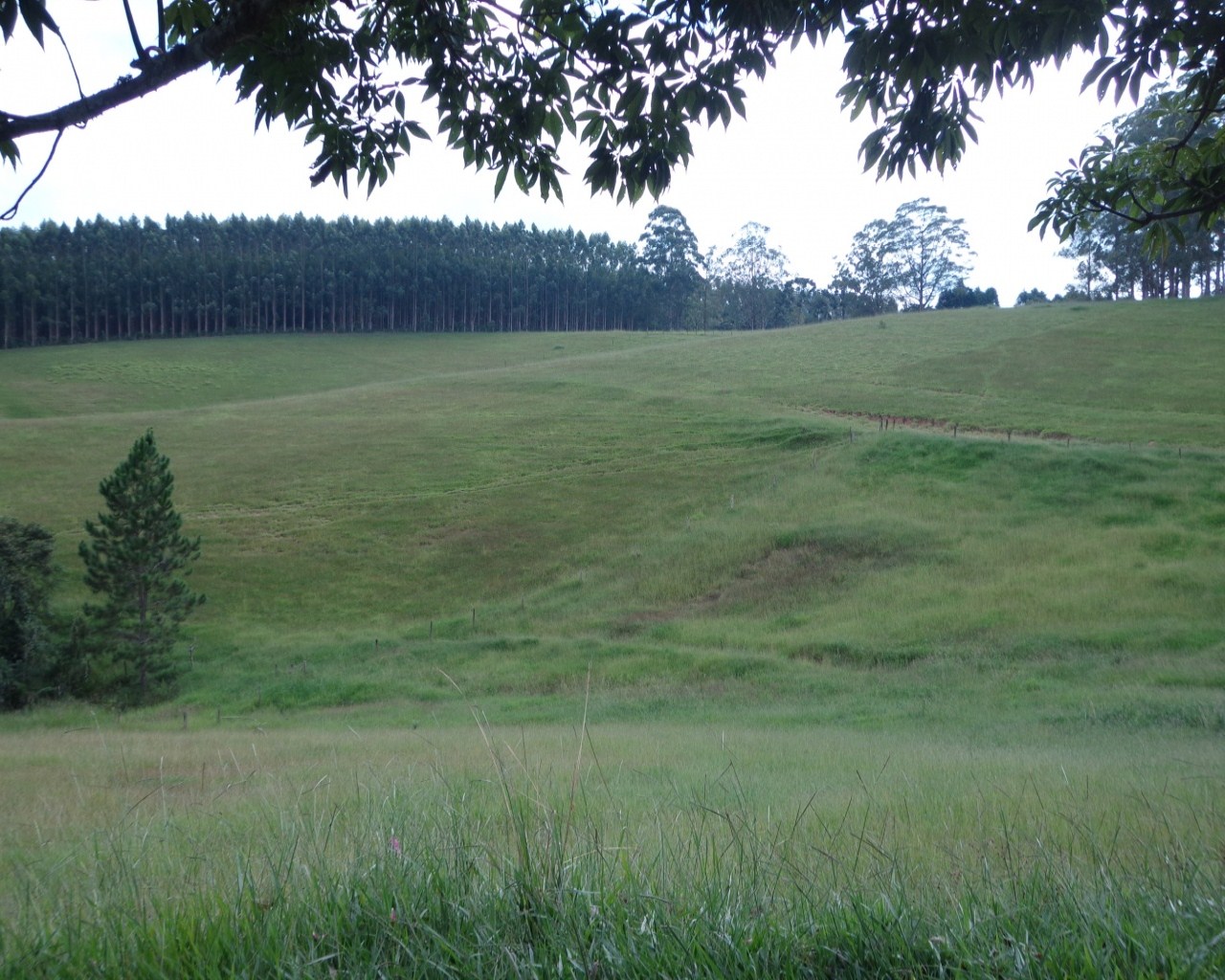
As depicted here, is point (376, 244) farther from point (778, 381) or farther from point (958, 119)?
point (958, 119)

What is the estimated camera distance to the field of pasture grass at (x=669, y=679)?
271 centimetres

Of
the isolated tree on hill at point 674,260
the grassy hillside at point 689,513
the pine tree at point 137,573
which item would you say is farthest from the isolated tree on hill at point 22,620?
the isolated tree on hill at point 674,260

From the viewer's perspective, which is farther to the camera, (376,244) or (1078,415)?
(376,244)

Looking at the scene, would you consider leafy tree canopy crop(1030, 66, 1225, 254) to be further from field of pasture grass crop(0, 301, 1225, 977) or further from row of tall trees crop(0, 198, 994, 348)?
row of tall trees crop(0, 198, 994, 348)

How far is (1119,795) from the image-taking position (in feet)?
19.4

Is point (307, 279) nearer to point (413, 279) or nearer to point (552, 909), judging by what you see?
point (413, 279)

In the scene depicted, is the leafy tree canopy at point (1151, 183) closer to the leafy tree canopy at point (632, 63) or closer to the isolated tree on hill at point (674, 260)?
the leafy tree canopy at point (632, 63)

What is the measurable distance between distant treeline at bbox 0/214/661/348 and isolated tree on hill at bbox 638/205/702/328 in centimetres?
213

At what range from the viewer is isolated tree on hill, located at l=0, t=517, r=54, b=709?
2403cm

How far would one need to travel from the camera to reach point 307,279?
114 metres

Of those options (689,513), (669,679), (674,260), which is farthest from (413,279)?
(669,679)

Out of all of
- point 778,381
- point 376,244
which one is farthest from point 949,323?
point 376,244

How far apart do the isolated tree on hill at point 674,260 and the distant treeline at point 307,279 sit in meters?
2.13

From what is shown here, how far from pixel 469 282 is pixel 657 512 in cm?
8942
